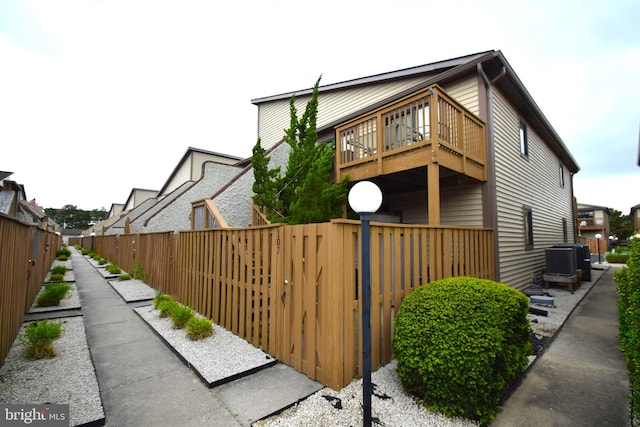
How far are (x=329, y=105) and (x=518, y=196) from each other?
716cm

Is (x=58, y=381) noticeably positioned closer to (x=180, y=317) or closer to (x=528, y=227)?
(x=180, y=317)

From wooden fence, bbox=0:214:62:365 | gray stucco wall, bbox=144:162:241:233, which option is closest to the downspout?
wooden fence, bbox=0:214:62:365

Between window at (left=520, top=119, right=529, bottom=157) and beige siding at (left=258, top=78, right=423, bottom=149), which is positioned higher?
beige siding at (left=258, top=78, right=423, bottom=149)

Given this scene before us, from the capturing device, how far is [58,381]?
113 inches

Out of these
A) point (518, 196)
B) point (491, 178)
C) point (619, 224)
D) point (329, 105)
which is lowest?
point (619, 224)

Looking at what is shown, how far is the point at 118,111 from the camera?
1230cm

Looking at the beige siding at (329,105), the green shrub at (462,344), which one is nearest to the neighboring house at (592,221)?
the beige siding at (329,105)

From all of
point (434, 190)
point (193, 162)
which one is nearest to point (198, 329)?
point (434, 190)

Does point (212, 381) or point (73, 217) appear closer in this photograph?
point (212, 381)

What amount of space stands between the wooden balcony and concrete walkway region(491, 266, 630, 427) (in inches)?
132

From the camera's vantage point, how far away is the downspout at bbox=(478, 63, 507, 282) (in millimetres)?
6359

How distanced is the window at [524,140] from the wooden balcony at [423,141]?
3.24m

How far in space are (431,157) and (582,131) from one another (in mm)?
17780

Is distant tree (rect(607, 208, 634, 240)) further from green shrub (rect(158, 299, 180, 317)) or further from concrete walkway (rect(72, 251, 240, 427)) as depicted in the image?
concrete walkway (rect(72, 251, 240, 427))
